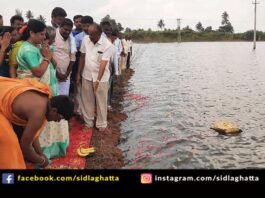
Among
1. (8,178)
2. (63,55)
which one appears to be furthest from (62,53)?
(8,178)

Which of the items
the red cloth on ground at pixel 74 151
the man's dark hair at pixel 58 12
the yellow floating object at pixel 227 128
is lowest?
the yellow floating object at pixel 227 128

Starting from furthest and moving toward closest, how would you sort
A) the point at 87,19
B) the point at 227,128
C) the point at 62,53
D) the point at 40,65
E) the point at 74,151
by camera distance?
1. the point at 227,128
2. the point at 87,19
3. the point at 62,53
4. the point at 74,151
5. the point at 40,65

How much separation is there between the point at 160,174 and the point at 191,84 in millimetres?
15261

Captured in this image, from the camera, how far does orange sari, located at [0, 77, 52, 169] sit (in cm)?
378

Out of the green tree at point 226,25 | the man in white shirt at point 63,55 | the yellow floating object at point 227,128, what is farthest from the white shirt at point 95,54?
the green tree at point 226,25

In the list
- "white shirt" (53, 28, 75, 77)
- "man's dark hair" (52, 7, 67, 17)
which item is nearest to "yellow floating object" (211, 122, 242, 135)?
"white shirt" (53, 28, 75, 77)

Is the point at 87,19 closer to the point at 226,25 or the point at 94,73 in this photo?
the point at 94,73

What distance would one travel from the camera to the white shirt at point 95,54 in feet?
24.4

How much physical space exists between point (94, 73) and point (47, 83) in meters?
1.80

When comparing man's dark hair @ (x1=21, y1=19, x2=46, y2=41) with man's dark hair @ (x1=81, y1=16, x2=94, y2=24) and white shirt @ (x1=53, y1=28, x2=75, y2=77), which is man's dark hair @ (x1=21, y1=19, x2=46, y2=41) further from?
man's dark hair @ (x1=81, y1=16, x2=94, y2=24)

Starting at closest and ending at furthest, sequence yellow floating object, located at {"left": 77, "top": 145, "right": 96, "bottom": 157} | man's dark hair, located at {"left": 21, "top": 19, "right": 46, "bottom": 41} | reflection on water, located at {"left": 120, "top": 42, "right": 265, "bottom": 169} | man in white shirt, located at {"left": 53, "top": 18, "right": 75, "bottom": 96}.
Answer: man's dark hair, located at {"left": 21, "top": 19, "right": 46, "bottom": 41} < yellow floating object, located at {"left": 77, "top": 145, "right": 96, "bottom": 157} < man in white shirt, located at {"left": 53, "top": 18, "right": 75, "bottom": 96} < reflection on water, located at {"left": 120, "top": 42, "right": 265, "bottom": 169}

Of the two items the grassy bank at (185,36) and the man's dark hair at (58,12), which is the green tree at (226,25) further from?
the man's dark hair at (58,12)

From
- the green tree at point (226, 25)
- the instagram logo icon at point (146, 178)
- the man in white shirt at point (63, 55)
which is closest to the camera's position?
the instagram logo icon at point (146, 178)

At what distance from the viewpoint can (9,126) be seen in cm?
384
